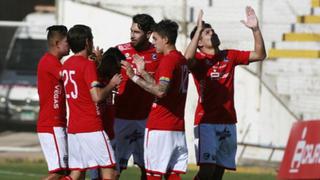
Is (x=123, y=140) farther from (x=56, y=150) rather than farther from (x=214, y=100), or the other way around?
(x=214, y=100)

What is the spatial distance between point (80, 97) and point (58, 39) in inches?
49.0

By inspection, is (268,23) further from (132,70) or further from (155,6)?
(132,70)

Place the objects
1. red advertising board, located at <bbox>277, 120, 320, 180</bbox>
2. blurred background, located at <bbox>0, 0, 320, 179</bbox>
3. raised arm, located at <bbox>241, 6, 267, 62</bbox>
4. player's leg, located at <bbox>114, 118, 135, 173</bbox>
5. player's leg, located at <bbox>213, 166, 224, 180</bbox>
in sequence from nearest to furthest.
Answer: red advertising board, located at <bbox>277, 120, 320, 180</bbox> < raised arm, located at <bbox>241, 6, 267, 62</bbox> < player's leg, located at <bbox>213, 166, 224, 180</bbox> < player's leg, located at <bbox>114, 118, 135, 173</bbox> < blurred background, located at <bbox>0, 0, 320, 179</bbox>

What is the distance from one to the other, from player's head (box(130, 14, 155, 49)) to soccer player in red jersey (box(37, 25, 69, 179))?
89 cm

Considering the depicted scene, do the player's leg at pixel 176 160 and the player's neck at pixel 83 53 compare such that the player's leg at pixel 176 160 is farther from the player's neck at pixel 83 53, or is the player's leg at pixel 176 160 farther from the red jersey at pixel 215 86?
the player's neck at pixel 83 53

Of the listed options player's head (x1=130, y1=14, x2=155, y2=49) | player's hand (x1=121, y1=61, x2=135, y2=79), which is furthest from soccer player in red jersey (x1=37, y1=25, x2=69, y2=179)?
player's hand (x1=121, y1=61, x2=135, y2=79)

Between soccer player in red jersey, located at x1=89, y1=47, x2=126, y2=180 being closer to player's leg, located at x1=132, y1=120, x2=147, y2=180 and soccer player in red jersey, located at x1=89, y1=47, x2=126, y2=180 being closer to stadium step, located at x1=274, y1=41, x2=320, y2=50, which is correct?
player's leg, located at x1=132, y1=120, x2=147, y2=180

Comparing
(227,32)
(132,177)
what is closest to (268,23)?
(227,32)

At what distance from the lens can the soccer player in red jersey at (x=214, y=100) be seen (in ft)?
46.0

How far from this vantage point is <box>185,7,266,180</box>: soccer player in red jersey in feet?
46.0

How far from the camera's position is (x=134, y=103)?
47.1 feet

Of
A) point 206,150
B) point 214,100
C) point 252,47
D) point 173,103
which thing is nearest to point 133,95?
point 214,100

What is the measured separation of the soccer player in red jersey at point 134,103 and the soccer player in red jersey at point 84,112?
135 cm

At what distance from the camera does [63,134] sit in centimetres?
1381
